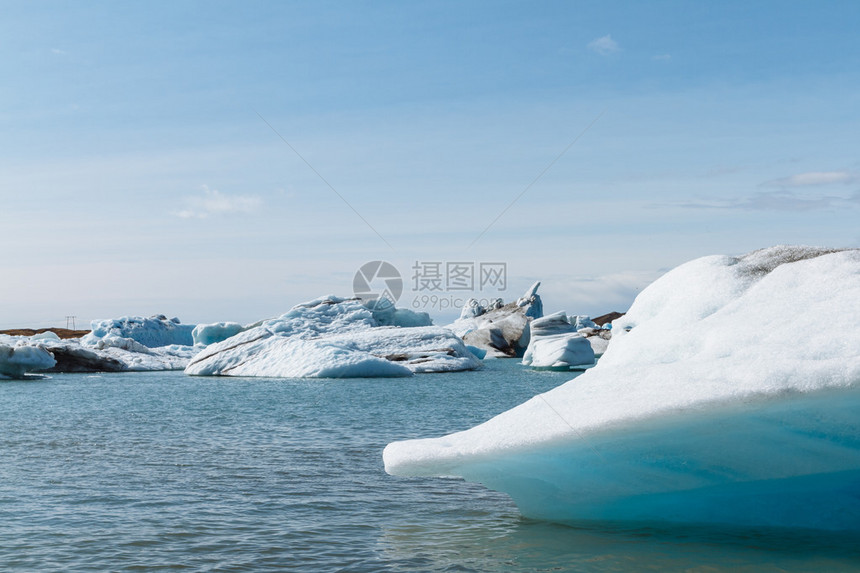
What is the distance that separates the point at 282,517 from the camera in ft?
27.2

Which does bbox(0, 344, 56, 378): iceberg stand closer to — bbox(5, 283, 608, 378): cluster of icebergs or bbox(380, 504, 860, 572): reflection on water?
bbox(5, 283, 608, 378): cluster of icebergs

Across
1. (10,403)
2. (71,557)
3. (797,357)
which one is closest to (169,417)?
(10,403)

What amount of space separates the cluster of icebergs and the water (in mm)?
20713

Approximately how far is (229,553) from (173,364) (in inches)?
1821

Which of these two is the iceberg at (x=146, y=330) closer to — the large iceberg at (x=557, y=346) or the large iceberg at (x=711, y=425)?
the large iceberg at (x=557, y=346)

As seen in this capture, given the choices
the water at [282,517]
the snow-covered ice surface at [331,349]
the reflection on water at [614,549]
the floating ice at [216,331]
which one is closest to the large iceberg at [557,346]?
the snow-covered ice surface at [331,349]

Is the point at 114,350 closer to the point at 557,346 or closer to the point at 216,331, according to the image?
the point at 216,331

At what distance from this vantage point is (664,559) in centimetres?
650

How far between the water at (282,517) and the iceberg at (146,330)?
149ft

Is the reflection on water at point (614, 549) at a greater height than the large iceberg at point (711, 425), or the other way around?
the large iceberg at point (711, 425)

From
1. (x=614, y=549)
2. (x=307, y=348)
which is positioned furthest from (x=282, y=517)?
(x=307, y=348)

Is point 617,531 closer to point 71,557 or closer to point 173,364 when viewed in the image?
point 71,557

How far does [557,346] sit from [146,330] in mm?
36295

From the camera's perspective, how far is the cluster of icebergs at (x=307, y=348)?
37.2 meters
